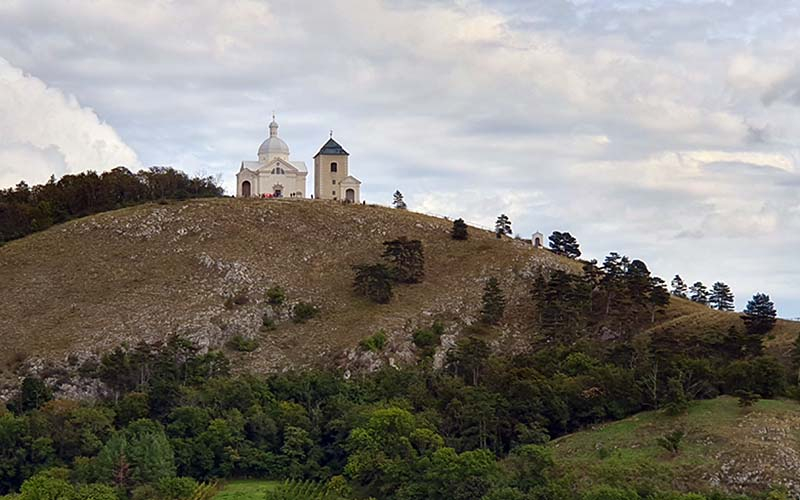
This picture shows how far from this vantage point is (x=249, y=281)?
107 metres

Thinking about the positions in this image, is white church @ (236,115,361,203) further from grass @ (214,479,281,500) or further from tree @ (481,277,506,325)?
grass @ (214,479,281,500)

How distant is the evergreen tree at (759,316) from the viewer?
8706 cm

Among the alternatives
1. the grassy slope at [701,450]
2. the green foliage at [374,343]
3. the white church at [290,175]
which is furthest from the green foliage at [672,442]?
the white church at [290,175]

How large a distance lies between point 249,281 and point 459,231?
78.3ft

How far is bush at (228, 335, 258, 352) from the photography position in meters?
97.4

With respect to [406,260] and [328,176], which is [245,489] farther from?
[328,176]

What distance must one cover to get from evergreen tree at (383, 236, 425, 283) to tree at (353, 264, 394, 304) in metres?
2.52

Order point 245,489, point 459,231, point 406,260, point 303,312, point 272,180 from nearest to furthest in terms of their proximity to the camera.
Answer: point 245,489 → point 303,312 → point 406,260 → point 459,231 → point 272,180

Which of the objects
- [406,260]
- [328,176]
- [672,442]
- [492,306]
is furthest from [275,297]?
[672,442]

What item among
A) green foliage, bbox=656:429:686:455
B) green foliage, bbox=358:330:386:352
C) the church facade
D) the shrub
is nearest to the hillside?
green foliage, bbox=358:330:386:352

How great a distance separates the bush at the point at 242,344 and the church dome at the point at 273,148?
41.8 m

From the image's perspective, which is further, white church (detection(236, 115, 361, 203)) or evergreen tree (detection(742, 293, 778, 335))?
white church (detection(236, 115, 361, 203))

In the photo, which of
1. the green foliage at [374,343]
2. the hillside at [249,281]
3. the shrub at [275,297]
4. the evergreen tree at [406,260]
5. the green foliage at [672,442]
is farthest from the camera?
the evergreen tree at [406,260]

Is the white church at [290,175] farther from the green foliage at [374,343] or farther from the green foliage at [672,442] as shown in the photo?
the green foliage at [672,442]
